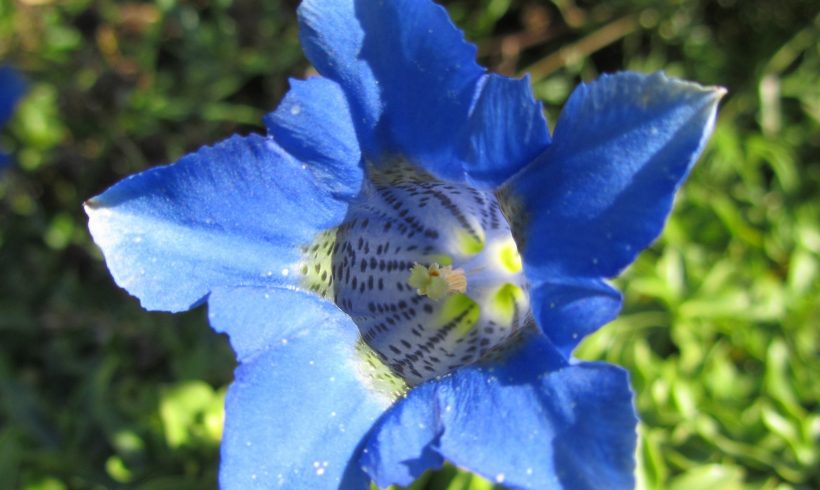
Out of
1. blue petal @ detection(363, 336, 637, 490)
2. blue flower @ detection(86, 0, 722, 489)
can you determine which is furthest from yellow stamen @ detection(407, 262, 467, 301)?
blue petal @ detection(363, 336, 637, 490)

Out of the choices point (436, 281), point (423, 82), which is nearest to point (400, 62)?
point (423, 82)

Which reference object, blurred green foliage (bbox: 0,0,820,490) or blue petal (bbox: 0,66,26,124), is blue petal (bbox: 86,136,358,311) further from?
blue petal (bbox: 0,66,26,124)

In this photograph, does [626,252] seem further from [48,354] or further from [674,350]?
[48,354]

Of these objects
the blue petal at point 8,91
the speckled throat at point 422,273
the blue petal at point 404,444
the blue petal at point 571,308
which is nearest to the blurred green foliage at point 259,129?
the blue petal at point 8,91

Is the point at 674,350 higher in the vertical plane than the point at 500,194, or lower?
lower

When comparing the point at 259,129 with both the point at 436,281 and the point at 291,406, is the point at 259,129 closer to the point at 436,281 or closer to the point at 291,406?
the point at 436,281

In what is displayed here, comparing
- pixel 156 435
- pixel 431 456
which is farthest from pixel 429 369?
pixel 156 435
